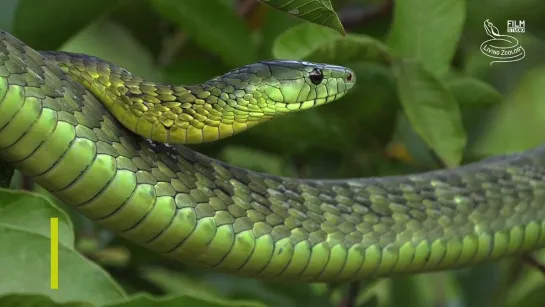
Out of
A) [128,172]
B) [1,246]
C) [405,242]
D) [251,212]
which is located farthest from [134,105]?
[405,242]

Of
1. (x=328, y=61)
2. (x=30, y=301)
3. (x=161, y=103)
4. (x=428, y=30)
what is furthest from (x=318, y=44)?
(x=30, y=301)

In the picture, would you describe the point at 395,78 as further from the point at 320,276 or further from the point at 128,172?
the point at 128,172

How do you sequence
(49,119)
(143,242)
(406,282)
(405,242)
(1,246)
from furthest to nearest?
(406,282), (405,242), (143,242), (49,119), (1,246)

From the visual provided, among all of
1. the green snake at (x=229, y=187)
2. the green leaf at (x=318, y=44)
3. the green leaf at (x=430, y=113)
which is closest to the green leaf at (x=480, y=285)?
the green snake at (x=229, y=187)

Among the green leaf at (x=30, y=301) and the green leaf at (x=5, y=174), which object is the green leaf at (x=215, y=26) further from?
the green leaf at (x=30, y=301)

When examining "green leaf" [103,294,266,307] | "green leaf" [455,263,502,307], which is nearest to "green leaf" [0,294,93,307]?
"green leaf" [103,294,266,307]

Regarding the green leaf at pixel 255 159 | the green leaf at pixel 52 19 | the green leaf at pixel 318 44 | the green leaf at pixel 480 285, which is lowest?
the green leaf at pixel 480 285

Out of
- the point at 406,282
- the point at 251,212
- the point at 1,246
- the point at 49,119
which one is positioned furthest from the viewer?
the point at 406,282

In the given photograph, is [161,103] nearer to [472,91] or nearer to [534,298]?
[472,91]
